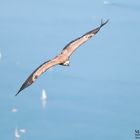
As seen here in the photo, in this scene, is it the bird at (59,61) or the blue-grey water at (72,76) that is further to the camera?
the blue-grey water at (72,76)

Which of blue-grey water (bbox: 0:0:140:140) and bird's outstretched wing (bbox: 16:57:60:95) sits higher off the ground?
bird's outstretched wing (bbox: 16:57:60:95)

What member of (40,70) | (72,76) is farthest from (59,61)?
(72,76)

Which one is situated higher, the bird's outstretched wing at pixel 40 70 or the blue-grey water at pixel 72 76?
the bird's outstretched wing at pixel 40 70

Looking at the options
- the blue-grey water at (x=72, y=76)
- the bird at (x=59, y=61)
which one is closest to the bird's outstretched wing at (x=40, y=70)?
the bird at (x=59, y=61)

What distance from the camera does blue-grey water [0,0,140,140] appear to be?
89.9 feet

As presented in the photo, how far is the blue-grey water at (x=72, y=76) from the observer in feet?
89.9

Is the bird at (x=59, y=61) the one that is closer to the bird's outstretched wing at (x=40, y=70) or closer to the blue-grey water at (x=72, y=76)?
the bird's outstretched wing at (x=40, y=70)

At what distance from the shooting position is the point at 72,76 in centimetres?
3506

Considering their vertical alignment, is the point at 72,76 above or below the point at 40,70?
below

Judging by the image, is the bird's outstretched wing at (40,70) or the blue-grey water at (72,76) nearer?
the bird's outstretched wing at (40,70)

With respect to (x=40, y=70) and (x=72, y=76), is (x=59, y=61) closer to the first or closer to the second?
(x=40, y=70)

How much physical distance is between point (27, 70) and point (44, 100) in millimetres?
4378

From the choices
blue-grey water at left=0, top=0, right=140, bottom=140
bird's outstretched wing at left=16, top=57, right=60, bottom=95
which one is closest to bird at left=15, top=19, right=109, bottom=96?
bird's outstretched wing at left=16, top=57, right=60, bottom=95

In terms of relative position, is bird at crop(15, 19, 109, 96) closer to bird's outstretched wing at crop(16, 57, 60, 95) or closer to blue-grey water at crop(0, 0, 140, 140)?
bird's outstretched wing at crop(16, 57, 60, 95)
